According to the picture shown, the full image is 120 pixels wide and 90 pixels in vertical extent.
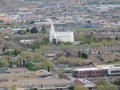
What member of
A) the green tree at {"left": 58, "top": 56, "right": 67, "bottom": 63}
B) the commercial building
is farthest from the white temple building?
the commercial building

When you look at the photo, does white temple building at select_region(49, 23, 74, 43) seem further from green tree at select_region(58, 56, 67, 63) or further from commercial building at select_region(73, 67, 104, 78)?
commercial building at select_region(73, 67, 104, 78)

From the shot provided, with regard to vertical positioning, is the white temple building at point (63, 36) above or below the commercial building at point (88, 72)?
above

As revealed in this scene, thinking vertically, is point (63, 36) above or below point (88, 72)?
above

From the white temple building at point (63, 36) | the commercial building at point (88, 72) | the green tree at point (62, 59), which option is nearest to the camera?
the commercial building at point (88, 72)

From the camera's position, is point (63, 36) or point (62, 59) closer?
point (62, 59)

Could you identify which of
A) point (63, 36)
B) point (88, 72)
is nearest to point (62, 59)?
point (88, 72)

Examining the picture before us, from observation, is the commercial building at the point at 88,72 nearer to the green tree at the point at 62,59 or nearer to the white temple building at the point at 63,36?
the green tree at the point at 62,59

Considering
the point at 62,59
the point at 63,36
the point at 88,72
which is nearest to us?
the point at 88,72

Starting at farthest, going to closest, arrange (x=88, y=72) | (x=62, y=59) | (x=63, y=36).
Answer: (x=63, y=36) → (x=62, y=59) → (x=88, y=72)

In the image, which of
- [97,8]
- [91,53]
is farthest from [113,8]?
[91,53]

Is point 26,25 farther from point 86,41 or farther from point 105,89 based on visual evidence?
point 105,89

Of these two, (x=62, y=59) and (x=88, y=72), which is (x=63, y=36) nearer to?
(x=62, y=59)

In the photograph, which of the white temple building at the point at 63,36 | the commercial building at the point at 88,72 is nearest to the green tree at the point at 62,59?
the commercial building at the point at 88,72
